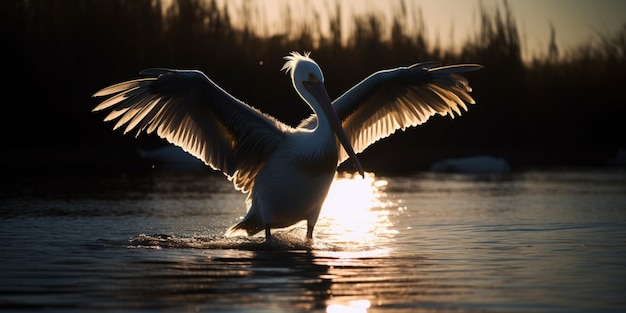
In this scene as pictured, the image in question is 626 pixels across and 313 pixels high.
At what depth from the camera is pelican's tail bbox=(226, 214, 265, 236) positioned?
905 centimetres

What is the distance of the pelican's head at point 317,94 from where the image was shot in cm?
884

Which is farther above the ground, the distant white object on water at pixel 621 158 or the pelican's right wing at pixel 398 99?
the pelican's right wing at pixel 398 99

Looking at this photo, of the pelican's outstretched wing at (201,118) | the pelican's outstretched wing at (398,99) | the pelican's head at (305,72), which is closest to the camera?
the pelican's outstretched wing at (201,118)

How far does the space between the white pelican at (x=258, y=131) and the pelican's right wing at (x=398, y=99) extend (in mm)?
21

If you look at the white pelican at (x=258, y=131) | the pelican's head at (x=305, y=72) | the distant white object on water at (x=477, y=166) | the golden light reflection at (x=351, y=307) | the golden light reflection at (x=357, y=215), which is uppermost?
the pelican's head at (x=305, y=72)

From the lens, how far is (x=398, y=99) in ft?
33.5

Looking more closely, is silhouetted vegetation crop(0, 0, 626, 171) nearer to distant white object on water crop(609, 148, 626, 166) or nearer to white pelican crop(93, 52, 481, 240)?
distant white object on water crop(609, 148, 626, 166)

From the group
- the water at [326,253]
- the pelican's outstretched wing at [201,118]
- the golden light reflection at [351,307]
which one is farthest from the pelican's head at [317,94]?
the golden light reflection at [351,307]

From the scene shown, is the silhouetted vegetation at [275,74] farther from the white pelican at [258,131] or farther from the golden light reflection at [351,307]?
the golden light reflection at [351,307]

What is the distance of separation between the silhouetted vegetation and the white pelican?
1119cm

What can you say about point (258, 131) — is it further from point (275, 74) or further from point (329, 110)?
point (275, 74)

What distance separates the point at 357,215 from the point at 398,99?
5.43ft

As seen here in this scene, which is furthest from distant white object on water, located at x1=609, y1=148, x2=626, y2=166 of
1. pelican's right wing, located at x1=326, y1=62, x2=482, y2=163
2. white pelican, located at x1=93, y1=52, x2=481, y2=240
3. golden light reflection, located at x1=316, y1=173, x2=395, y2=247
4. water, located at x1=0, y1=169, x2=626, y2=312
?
white pelican, located at x1=93, y1=52, x2=481, y2=240

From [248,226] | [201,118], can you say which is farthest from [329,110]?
[248,226]
